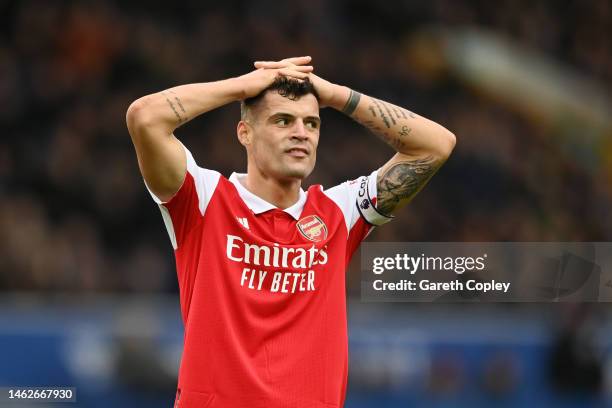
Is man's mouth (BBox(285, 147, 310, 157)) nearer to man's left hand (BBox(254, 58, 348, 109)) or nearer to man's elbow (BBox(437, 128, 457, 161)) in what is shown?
man's left hand (BBox(254, 58, 348, 109))

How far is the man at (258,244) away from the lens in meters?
3.89

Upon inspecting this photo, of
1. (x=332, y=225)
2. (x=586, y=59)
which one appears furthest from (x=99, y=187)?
(x=332, y=225)

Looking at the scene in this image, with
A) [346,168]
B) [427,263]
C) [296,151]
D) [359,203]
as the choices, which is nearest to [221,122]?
[346,168]

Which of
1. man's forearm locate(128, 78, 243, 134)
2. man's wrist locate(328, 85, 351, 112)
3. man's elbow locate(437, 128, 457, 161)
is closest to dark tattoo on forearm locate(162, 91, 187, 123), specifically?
man's forearm locate(128, 78, 243, 134)

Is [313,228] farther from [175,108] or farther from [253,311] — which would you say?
[175,108]

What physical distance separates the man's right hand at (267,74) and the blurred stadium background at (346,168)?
3.73 metres

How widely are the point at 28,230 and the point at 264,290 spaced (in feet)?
19.0

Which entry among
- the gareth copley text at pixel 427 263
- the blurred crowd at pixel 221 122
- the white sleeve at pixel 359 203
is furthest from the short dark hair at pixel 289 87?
the blurred crowd at pixel 221 122

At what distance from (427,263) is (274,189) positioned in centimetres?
193

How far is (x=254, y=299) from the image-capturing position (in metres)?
3.94

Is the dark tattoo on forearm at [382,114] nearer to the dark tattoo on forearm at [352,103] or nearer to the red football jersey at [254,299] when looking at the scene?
the dark tattoo on forearm at [352,103]

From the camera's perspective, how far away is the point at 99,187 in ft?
32.1

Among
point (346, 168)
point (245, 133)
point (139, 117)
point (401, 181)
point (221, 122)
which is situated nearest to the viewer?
point (139, 117)

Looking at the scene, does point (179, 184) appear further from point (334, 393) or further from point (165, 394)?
point (165, 394)
